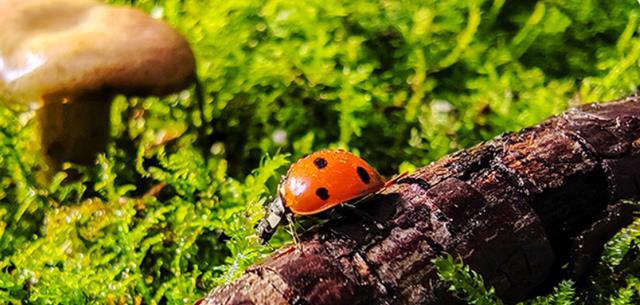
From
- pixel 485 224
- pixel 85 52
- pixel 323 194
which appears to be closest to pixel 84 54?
pixel 85 52

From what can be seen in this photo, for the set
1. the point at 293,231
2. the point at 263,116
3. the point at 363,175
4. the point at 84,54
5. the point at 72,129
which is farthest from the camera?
the point at 263,116

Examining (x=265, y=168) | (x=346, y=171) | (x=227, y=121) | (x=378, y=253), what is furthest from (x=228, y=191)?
(x=378, y=253)

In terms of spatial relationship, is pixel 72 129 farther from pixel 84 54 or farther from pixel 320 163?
pixel 320 163

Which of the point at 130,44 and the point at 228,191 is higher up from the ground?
the point at 130,44

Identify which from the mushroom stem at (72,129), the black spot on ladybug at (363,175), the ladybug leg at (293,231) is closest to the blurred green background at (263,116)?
the mushroom stem at (72,129)

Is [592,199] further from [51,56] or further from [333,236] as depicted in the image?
[51,56]
